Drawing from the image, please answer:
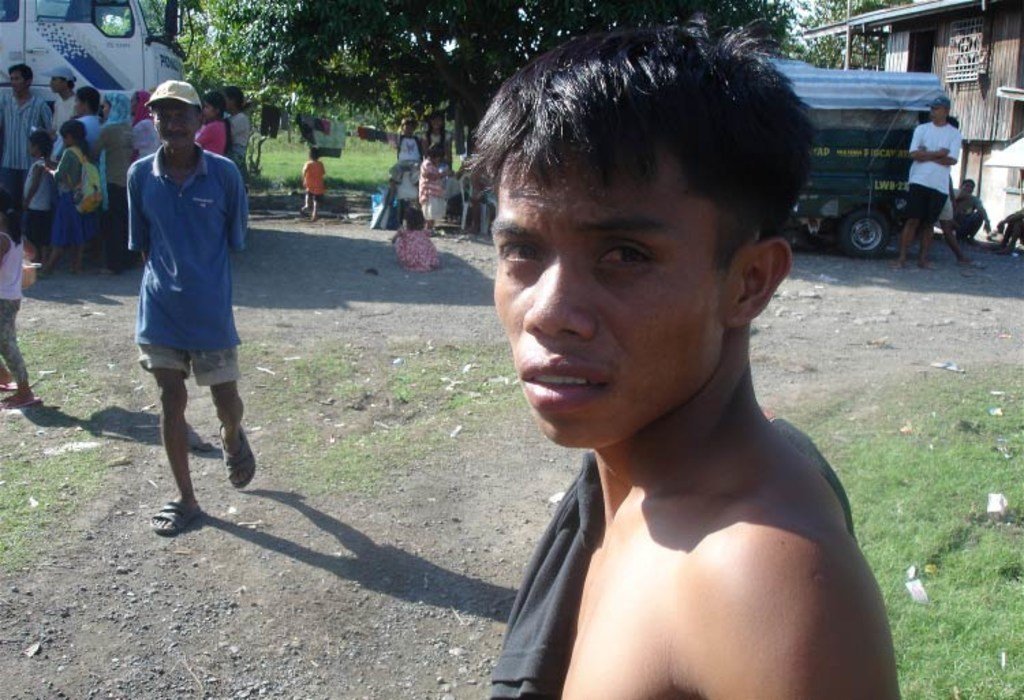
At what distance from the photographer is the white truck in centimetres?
1259

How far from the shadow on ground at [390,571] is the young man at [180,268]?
50 cm

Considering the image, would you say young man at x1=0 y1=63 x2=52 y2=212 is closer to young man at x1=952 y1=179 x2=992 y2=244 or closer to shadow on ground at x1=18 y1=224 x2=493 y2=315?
shadow on ground at x1=18 y1=224 x2=493 y2=315

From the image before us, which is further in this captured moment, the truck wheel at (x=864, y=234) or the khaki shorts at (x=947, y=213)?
the truck wheel at (x=864, y=234)

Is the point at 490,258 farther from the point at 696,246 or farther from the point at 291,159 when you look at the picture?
the point at 291,159

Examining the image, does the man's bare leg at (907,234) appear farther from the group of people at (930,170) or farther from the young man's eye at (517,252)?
the young man's eye at (517,252)

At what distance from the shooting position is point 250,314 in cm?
935

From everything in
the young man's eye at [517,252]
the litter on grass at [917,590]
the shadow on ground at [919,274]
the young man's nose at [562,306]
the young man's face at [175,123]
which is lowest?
the litter on grass at [917,590]

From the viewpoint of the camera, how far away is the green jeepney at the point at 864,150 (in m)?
13.7

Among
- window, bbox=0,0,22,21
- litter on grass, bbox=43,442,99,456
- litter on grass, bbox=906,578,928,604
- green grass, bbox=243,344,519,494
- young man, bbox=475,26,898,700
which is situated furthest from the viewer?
window, bbox=0,0,22,21

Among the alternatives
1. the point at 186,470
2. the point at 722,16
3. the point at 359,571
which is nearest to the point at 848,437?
the point at 359,571

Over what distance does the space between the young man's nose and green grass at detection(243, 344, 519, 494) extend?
14.2ft

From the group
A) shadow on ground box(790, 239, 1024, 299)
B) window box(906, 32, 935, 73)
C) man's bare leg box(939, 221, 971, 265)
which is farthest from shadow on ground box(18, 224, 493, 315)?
window box(906, 32, 935, 73)

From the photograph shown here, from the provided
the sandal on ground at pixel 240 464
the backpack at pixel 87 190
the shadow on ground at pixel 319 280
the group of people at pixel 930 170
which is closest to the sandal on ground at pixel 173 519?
the sandal on ground at pixel 240 464

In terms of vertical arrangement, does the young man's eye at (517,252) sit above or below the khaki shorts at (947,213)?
above
